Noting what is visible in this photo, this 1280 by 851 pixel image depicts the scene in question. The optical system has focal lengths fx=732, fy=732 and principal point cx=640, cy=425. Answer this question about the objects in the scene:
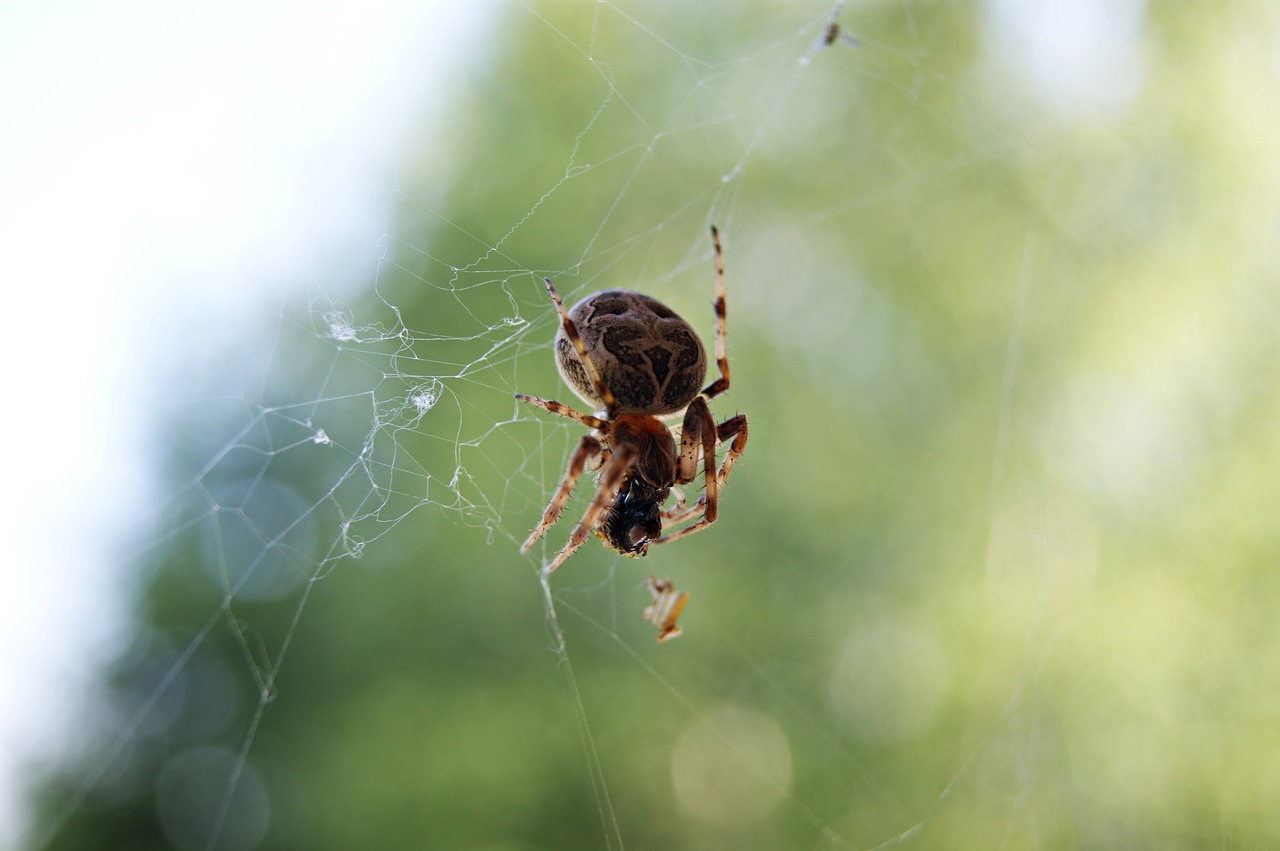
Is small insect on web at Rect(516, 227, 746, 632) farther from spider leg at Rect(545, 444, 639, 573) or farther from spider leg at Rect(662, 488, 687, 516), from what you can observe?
spider leg at Rect(662, 488, 687, 516)

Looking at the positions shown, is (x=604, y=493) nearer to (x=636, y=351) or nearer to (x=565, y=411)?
(x=565, y=411)

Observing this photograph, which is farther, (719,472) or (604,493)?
(719,472)

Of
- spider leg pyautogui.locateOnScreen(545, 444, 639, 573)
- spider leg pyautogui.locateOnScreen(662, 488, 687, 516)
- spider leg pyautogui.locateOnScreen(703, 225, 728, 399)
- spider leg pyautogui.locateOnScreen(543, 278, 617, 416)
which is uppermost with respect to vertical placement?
spider leg pyautogui.locateOnScreen(703, 225, 728, 399)

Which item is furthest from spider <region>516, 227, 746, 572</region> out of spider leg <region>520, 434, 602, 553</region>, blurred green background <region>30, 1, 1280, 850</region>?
blurred green background <region>30, 1, 1280, 850</region>

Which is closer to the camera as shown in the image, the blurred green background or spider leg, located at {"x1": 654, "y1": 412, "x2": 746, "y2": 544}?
spider leg, located at {"x1": 654, "y1": 412, "x2": 746, "y2": 544}

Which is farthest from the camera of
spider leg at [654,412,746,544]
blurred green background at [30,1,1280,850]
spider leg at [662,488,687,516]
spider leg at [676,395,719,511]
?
blurred green background at [30,1,1280,850]


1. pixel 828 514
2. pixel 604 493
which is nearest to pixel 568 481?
→ pixel 604 493

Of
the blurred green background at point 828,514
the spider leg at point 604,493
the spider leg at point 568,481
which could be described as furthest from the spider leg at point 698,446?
the blurred green background at point 828,514

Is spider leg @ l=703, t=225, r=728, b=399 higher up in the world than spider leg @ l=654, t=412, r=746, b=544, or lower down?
higher up
